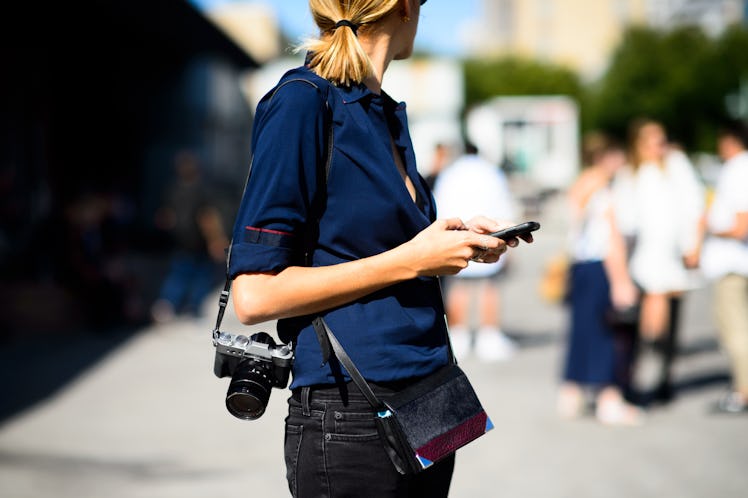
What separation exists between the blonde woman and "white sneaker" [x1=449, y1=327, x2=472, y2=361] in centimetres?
747

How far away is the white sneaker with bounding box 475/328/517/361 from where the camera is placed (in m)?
9.36

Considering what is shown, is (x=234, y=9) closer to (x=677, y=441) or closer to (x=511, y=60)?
(x=511, y=60)

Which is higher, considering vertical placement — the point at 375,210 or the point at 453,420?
the point at 375,210

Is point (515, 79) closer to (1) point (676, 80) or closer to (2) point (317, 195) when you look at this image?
(1) point (676, 80)

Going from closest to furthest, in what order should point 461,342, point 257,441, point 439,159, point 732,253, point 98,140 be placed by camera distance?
1. point 257,441
2. point 732,253
3. point 461,342
4. point 439,159
5. point 98,140

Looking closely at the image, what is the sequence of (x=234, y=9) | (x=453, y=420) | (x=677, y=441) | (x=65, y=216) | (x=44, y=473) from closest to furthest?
(x=453, y=420)
(x=44, y=473)
(x=677, y=441)
(x=65, y=216)
(x=234, y=9)

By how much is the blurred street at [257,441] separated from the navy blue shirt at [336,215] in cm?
346

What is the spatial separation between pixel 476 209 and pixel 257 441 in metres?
3.65

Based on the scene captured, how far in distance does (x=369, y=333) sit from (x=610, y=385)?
17.4ft

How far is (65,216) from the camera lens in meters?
10.7

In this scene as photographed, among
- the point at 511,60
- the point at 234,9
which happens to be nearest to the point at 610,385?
the point at 234,9

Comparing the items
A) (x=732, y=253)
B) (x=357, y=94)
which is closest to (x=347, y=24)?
(x=357, y=94)

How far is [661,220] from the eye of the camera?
25.5 feet

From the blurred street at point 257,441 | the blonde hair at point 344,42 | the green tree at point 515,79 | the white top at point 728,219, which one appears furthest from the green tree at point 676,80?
the blonde hair at point 344,42
